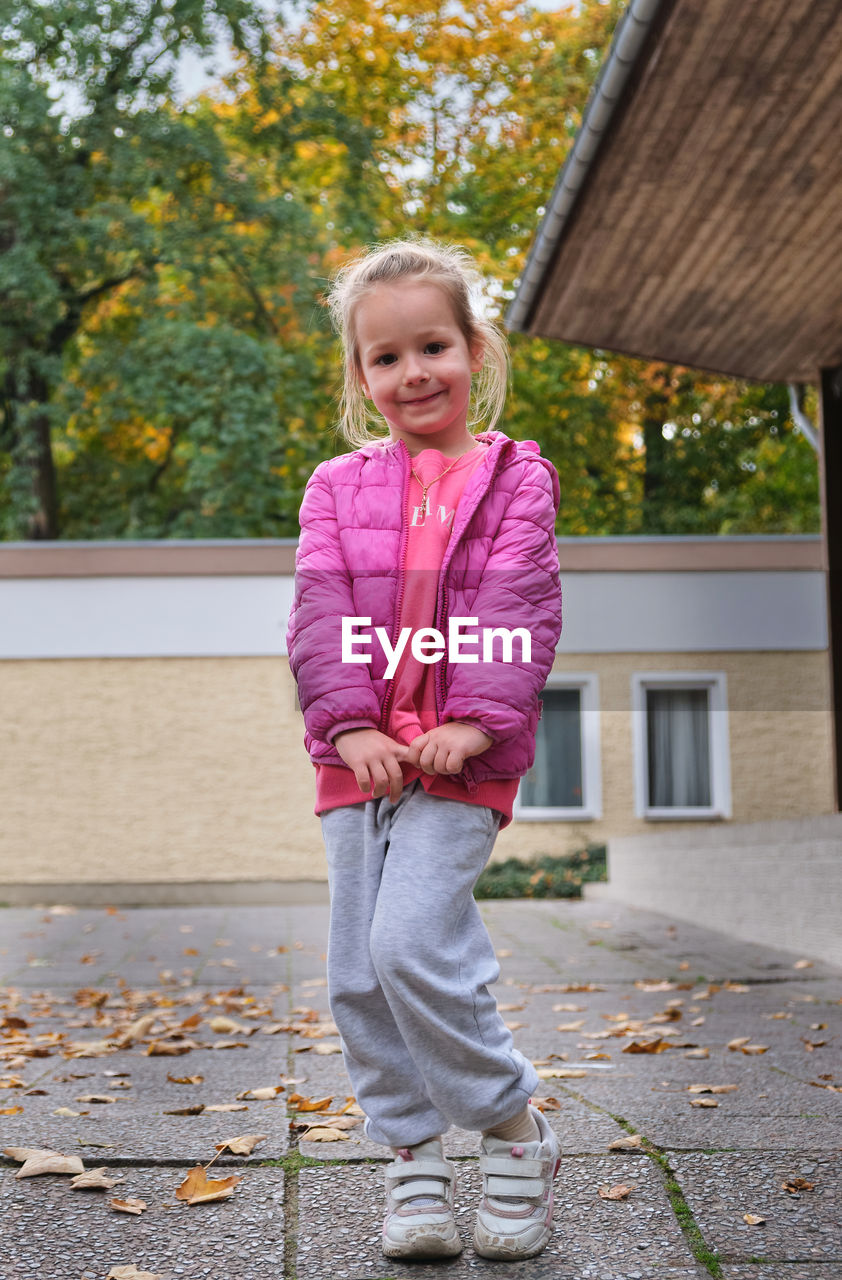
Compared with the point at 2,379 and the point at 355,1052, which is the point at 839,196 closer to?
the point at 355,1052

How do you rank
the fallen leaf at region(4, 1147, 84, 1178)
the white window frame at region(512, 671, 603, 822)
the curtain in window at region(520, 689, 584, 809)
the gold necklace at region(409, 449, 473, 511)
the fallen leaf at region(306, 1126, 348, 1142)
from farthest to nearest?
the curtain in window at region(520, 689, 584, 809)
the white window frame at region(512, 671, 603, 822)
the fallen leaf at region(306, 1126, 348, 1142)
the fallen leaf at region(4, 1147, 84, 1178)
the gold necklace at region(409, 449, 473, 511)

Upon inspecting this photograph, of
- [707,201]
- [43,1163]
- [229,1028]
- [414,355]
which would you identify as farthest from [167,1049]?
[707,201]

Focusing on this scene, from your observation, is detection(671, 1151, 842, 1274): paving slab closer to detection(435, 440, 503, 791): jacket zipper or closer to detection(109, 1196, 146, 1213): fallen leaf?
detection(435, 440, 503, 791): jacket zipper

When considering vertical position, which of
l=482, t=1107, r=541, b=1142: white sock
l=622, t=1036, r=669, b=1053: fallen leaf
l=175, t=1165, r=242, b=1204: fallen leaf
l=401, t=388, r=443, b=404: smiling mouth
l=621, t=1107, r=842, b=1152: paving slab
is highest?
l=401, t=388, r=443, b=404: smiling mouth

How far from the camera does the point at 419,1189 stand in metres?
1.99

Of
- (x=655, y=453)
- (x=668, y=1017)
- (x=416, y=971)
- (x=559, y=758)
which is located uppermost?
(x=655, y=453)

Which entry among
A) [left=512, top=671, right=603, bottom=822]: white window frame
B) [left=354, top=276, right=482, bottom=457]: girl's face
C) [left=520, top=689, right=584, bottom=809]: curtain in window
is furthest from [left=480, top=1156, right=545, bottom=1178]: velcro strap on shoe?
[left=520, top=689, right=584, bottom=809]: curtain in window

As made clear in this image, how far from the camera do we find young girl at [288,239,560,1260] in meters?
1.96

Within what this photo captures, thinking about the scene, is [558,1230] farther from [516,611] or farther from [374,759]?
[516,611]

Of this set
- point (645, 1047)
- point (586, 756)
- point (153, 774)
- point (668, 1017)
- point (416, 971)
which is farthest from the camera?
point (586, 756)

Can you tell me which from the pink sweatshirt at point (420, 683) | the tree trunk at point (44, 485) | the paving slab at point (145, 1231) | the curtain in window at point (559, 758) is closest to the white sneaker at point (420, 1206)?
the paving slab at point (145, 1231)

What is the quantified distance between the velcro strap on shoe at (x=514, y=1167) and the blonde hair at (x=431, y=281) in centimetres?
125

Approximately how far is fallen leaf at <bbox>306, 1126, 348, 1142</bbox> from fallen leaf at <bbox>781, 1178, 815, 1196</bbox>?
89 cm

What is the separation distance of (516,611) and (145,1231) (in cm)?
116
